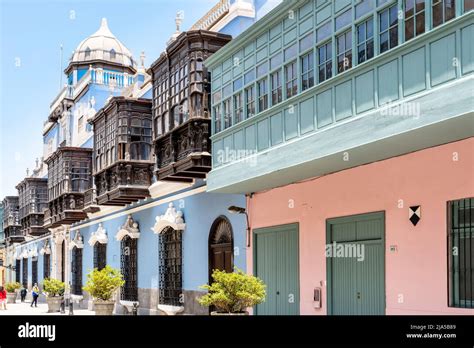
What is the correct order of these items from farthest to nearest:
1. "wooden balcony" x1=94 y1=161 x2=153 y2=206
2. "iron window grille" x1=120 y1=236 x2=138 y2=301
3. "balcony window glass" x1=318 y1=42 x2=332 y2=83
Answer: "iron window grille" x1=120 y1=236 x2=138 y2=301 < "wooden balcony" x1=94 y1=161 x2=153 y2=206 < "balcony window glass" x1=318 y1=42 x2=332 y2=83

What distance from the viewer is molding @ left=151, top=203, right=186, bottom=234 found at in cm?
2219

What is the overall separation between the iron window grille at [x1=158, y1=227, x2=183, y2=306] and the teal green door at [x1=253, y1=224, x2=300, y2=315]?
16.3 ft

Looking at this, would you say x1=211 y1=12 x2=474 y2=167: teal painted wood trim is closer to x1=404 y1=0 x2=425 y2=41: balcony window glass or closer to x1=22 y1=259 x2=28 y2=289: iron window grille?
x1=404 y1=0 x2=425 y2=41: balcony window glass

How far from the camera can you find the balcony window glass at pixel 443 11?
10.4 metres

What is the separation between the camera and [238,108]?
16.6 metres

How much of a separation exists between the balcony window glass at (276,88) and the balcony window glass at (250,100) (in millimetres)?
874

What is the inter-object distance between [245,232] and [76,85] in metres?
20.8

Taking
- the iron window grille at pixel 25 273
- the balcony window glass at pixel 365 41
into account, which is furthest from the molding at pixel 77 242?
the balcony window glass at pixel 365 41

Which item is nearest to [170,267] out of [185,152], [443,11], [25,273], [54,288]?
[185,152]

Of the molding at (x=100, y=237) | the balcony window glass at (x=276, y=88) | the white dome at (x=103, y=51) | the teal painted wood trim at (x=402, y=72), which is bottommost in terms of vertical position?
the molding at (x=100, y=237)

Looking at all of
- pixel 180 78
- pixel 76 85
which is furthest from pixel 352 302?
pixel 76 85

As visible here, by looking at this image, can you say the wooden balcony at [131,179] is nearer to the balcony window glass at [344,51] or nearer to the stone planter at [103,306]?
the stone planter at [103,306]

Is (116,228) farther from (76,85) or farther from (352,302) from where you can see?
(352,302)

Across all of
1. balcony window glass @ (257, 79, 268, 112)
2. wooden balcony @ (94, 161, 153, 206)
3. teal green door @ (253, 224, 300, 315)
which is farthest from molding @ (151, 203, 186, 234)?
balcony window glass @ (257, 79, 268, 112)
